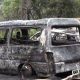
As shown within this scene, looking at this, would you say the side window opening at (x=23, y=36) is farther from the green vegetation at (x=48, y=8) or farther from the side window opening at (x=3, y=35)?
the green vegetation at (x=48, y=8)

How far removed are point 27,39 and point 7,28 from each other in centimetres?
81

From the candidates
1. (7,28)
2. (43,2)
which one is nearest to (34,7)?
(43,2)

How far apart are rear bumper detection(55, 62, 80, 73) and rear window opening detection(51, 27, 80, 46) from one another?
619 mm

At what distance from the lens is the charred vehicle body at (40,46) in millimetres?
8648

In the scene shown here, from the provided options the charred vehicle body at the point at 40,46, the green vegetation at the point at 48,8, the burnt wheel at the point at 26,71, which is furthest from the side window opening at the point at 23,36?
the green vegetation at the point at 48,8

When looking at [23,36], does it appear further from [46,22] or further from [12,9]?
[12,9]

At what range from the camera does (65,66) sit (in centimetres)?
879

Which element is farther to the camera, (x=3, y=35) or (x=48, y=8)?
(x=48, y=8)

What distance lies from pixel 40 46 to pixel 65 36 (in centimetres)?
132

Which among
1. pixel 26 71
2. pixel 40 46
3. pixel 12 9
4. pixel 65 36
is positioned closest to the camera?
pixel 40 46

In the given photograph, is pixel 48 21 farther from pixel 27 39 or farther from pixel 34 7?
pixel 34 7

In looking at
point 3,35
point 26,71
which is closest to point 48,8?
point 3,35

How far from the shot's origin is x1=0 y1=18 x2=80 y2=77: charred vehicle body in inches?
340

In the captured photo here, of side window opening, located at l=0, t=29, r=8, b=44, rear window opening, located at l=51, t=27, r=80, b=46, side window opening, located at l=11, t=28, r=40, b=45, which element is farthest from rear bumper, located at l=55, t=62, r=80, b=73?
side window opening, located at l=0, t=29, r=8, b=44
